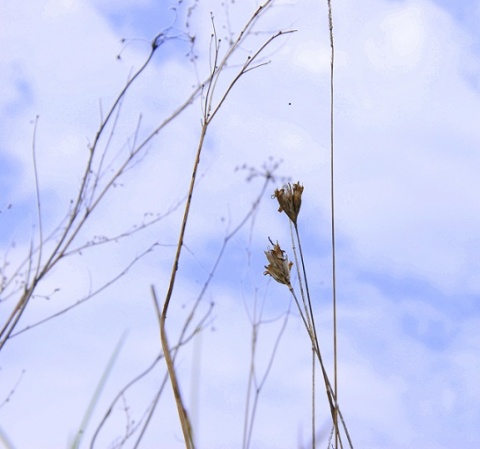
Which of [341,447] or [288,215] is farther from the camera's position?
[288,215]

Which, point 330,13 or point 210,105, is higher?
point 330,13

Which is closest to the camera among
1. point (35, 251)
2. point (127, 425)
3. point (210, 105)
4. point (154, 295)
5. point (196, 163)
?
point (154, 295)

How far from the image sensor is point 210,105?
4.17 feet

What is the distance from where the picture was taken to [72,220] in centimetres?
171

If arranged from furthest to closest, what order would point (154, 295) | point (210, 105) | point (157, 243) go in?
1. point (157, 243)
2. point (210, 105)
3. point (154, 295)

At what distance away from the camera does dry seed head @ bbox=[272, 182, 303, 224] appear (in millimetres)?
1154

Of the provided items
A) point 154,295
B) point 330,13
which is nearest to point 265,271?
point 330,13

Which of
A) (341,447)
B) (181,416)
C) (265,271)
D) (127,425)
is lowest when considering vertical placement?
(181,416)

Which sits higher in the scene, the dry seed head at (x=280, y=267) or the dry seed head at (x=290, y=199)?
the dry seed head at (x=290, y=199)

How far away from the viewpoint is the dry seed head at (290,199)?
45.4 inches

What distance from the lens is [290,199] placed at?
1.16 m

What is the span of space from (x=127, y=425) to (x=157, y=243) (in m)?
0.56

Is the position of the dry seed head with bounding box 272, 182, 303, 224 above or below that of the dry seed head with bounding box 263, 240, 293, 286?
above

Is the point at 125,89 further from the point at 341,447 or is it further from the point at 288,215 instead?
the point at 341,447
